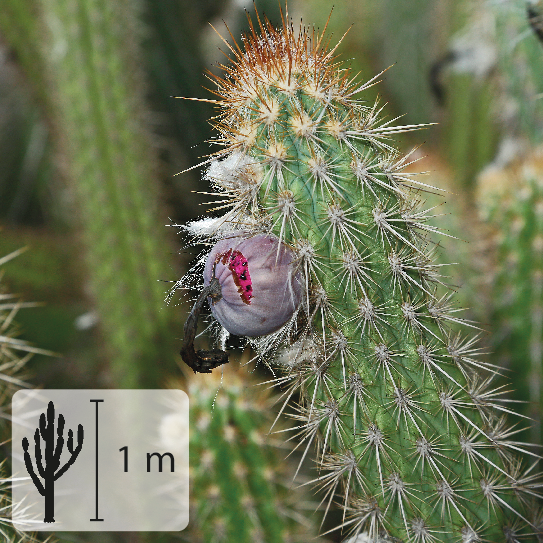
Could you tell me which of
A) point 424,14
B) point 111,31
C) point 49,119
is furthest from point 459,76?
point 49,119

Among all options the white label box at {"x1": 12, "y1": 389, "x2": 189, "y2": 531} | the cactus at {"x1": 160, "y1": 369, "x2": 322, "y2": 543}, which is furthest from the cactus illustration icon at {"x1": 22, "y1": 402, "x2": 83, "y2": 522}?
the cactus at {"x1": 160, "y1": 369, "x2": 322, "y2": 543}

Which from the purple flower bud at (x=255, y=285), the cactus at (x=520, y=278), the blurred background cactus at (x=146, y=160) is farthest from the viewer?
the blurred background cactus at (x=146, y=160)

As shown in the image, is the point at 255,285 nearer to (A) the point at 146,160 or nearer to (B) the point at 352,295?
(B) the point at 352,295

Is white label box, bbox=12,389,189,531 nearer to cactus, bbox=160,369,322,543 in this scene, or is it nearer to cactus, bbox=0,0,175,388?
cactus, bbox=160,369,322,543

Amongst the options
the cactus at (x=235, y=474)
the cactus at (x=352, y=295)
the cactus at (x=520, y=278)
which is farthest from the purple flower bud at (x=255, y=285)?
the cactus at (x=520, y=278)

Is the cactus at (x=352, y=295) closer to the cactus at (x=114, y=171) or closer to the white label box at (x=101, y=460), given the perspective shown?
the white label box at (x=101, y=460)

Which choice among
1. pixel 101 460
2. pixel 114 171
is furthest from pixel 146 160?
pixel 101 460

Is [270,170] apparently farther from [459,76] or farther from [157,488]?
[459,76]
